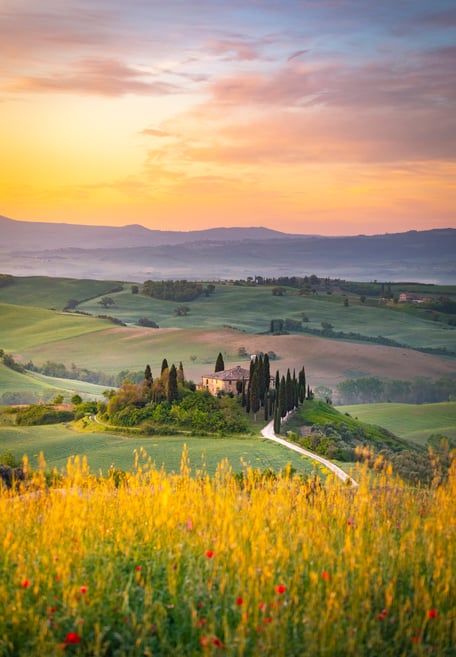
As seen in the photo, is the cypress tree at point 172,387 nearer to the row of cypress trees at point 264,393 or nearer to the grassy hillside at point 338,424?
the row of cypress trees at point 264,393

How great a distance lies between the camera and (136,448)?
183 feet

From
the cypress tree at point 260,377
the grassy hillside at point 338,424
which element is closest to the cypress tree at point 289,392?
the grassy hillside at point 338,424

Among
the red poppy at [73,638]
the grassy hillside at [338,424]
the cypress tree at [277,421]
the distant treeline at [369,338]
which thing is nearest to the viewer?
the red poppy at [73,638]

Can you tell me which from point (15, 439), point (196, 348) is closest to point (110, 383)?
point (196, 348)

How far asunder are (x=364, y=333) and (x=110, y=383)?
66.7 metres

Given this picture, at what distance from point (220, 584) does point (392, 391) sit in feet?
429

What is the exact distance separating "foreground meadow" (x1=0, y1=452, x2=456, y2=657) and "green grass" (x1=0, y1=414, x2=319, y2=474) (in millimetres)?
35206

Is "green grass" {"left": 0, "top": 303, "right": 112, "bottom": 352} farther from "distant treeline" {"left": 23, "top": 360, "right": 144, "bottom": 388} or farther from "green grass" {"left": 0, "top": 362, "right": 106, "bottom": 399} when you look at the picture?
"green grass" {"left": 0, "top": 362, "right": 106, "bottom": 399}

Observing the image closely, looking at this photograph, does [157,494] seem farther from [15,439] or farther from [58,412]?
[58,412]

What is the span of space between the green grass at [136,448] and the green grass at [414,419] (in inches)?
1404

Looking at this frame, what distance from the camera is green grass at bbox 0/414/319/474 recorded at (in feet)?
163

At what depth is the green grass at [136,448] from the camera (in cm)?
4959

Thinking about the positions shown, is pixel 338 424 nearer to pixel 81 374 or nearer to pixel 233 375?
pixel 233 375

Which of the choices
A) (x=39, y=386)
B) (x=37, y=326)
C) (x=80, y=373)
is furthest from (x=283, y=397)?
(x=37, y=326)
